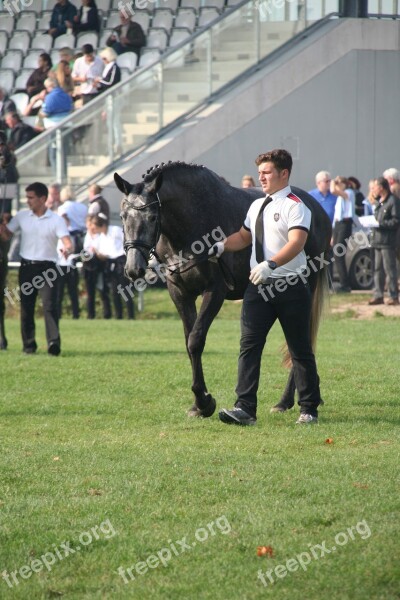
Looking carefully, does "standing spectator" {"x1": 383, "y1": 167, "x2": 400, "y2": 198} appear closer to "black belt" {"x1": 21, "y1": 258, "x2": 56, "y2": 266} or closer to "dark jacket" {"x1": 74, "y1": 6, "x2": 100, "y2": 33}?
"black belt" {"x1": 21, "y1": 258, "x2": 56, "y2": 266}

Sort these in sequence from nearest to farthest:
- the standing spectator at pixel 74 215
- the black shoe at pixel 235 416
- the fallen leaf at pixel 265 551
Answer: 1. the fallen leaf at pixel 265 551
2. the black shoe at pixel 235 416
3. the standing spectator at pixel 74 215

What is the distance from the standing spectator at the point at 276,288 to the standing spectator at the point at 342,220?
499 inches

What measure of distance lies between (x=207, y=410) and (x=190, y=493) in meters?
2.90

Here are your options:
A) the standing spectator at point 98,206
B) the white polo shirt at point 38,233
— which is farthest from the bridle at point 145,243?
the standing spectator at point 98,206

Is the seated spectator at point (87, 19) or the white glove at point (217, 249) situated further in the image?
the seated spectator at point (87, 19)

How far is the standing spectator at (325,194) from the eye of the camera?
70.6ft

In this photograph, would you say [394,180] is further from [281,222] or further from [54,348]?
[281,222]

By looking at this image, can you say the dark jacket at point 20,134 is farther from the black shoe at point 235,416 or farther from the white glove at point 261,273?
the white glove at point 261,273

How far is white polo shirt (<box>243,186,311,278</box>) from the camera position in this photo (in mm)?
9141

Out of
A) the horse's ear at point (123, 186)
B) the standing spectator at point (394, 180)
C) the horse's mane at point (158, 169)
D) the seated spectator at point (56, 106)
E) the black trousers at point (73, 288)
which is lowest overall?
the black trousers at point (73, 288)

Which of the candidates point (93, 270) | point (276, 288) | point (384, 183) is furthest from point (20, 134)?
point (276, 288)

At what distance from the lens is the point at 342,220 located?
22.1 meters

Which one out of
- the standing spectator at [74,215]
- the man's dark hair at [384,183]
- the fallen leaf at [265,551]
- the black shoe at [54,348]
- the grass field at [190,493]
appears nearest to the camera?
the grass field at [190,493]

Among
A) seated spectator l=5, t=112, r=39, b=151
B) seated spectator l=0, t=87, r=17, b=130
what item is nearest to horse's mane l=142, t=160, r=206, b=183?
seated spectator l=5, t=112, r=39, b=151
